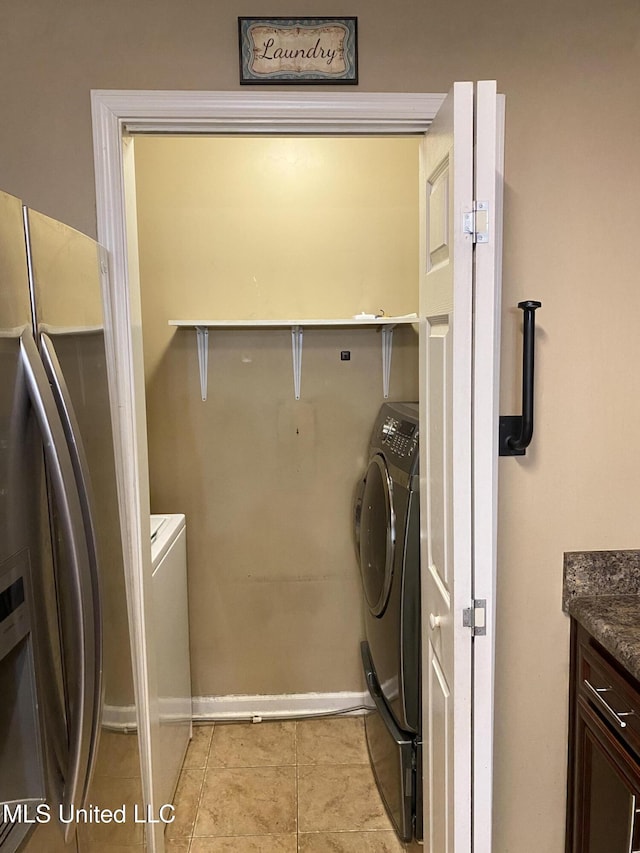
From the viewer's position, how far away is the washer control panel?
2125 millimetres

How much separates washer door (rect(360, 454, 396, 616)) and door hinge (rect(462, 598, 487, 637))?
32.8 inches

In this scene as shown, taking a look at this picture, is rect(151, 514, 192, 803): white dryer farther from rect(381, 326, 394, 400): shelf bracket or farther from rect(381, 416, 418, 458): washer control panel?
rect(381, 326, 394, 400): shelf bracket

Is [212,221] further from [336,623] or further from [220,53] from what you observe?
[336,623]

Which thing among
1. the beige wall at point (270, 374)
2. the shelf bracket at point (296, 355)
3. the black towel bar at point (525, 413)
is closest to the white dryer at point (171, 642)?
the beige wall at point (270, 374)

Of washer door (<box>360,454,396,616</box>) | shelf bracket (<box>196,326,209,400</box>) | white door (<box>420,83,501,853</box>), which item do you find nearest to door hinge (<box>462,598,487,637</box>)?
white door (<box>420,83,501,853</box>)

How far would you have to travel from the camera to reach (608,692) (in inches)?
59.0

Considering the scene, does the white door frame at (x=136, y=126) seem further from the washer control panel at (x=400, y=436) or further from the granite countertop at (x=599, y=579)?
the granite countertop at (x=599, y=579)

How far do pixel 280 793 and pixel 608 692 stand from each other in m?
1.52

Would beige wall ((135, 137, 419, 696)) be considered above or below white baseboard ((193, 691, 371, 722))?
above

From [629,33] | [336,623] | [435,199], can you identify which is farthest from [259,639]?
[629,33]

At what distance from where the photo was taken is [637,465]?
1701 millimetres

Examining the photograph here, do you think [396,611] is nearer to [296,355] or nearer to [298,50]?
[296,355]

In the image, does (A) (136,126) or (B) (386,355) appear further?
(B) (386,355)

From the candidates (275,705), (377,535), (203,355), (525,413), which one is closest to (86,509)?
(525,413)
